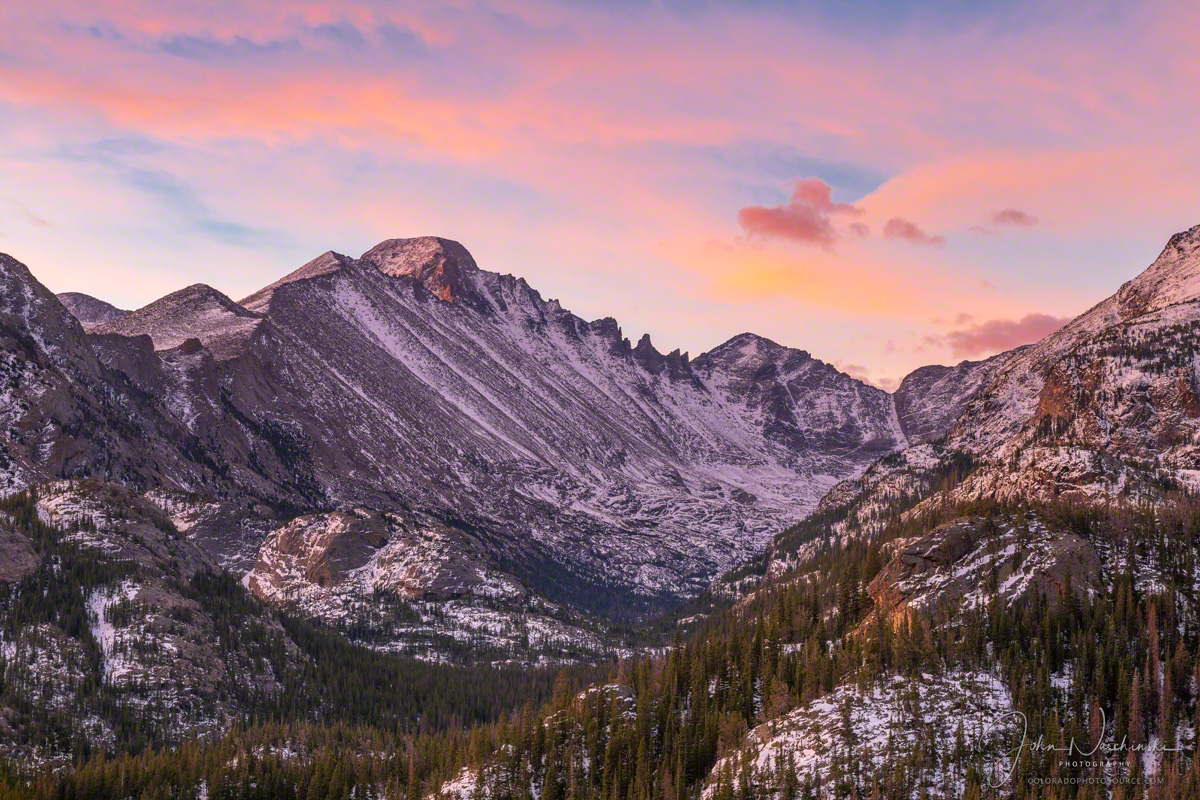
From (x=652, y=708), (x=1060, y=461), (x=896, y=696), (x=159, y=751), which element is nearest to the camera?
(x=896, y=696)

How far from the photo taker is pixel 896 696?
122438 millimetres

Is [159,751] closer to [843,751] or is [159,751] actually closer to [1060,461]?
[843,751]

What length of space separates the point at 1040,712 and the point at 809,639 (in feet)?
112


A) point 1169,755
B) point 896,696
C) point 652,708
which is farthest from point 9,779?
point 1169,755

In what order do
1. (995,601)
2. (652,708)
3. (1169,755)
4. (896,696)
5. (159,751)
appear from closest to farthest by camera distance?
(1169,755), (896,696), (995,601), (652,708), (159,751)

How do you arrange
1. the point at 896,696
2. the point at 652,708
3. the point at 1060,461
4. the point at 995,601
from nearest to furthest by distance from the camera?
1. the point at 896,696
2. the point at 995,601
3. the point at 652,708
4. the point at 1060,461

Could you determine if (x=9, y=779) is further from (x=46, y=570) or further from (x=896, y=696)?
(x=896, y=696)

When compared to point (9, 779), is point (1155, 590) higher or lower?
higher

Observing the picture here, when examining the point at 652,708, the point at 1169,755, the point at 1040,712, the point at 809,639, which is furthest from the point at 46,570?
the point at 1169,755

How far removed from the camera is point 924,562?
14938cm

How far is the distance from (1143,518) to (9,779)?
14580 cm

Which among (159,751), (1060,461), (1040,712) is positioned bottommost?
(159,751)

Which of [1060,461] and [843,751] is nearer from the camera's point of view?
[843,751]

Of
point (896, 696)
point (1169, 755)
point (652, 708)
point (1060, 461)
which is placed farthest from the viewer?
point (1060, 461)
